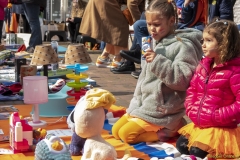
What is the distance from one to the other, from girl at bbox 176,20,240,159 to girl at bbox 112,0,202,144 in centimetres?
24

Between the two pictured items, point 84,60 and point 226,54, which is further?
point 84,60

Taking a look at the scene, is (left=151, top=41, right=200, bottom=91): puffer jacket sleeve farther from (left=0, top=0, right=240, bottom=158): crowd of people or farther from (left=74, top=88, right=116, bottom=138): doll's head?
(left=74, top=88, right=116, bottom=138): doll's head

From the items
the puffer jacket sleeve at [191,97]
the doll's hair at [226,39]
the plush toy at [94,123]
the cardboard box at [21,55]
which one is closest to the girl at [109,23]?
the cardboard box at [21,55]

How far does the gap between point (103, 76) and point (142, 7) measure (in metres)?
1.23

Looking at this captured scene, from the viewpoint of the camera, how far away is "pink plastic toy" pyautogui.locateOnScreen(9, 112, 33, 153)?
273 cm

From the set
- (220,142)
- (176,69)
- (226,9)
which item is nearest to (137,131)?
(176,69)

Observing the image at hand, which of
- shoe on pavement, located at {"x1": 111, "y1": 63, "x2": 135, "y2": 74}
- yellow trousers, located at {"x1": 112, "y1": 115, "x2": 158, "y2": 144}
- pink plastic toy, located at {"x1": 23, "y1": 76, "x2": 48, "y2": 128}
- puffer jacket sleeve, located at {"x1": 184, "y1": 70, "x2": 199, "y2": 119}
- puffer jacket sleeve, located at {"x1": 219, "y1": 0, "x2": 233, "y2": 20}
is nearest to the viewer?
puffer jacket sleeve, located at {"x1": 184, "y1": 70, "x2": 199, "y2": 119}

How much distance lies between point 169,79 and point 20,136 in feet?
3.41

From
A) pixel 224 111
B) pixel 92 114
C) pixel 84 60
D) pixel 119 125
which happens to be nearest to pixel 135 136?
pixel 119 125

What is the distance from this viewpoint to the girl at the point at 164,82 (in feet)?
9.72

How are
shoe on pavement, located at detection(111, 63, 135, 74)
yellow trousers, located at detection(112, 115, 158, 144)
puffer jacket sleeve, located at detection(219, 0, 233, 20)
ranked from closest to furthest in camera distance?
yellow trousers, located at detection(112, 115, 158, 144) < puffer jacket sleeve, located at detection(219, 0, 233, 20) < shoe on pavement, located at detection(111, 63, 135, 74)

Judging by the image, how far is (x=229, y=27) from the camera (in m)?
2.69

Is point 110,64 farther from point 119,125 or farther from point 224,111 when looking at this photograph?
→ point 224,111

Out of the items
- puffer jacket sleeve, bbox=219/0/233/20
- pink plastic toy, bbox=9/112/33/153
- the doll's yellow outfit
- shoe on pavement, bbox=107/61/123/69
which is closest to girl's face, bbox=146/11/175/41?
the doll's yellow outfit
